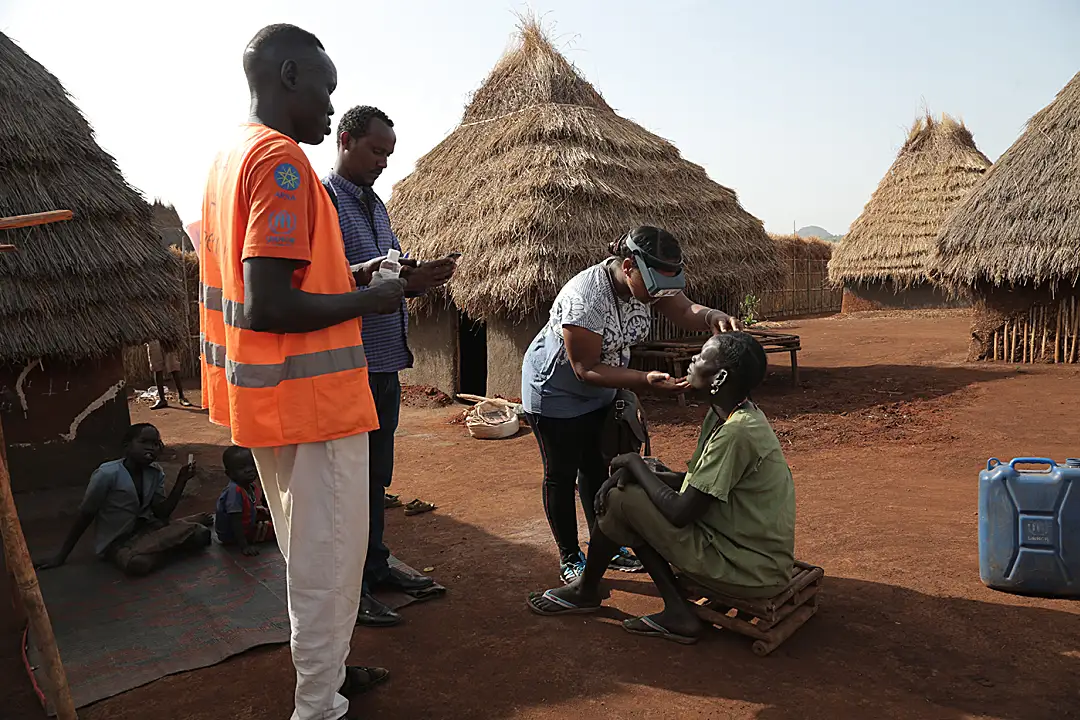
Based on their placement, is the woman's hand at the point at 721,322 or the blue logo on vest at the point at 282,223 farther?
the woman's hand at the point at 721,322

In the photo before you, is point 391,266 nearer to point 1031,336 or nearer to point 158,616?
point 158,616

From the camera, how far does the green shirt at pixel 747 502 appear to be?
273 centimetres

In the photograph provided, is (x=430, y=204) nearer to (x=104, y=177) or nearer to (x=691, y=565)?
(x=104, y=177)

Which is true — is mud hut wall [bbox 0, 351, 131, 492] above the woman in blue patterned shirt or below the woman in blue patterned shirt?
below

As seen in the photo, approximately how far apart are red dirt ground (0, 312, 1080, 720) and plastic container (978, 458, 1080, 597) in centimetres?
9

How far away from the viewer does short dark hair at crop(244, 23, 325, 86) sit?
2078mm

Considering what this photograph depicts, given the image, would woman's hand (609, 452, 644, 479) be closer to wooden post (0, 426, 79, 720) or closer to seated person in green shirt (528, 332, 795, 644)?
seated person in green shirt (528, 332, 795, 644)

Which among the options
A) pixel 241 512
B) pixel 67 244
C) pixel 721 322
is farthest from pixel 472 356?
pixel 721 322

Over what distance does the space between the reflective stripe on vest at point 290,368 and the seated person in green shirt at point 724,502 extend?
1.32m

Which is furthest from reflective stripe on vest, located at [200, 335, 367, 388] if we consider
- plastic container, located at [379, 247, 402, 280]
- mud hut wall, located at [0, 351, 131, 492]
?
mud hut wall, located at [0, 351, 131, 492]

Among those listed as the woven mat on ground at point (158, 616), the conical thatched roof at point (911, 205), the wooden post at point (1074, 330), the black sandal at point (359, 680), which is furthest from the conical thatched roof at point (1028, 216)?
the black sandal at point (359, 680)

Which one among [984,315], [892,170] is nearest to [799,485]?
[984,315]

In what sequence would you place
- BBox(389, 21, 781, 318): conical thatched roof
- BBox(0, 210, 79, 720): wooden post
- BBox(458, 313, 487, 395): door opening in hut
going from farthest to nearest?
BBox(458, 313, 487, 395): door opening in hut
BBox(389, 21, 781, 318): conical thatched roof
BBox(0, 210, 79, 720): wooden post

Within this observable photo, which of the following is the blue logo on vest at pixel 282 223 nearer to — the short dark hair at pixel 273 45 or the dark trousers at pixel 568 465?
the short dark hair at pixel 273 45
